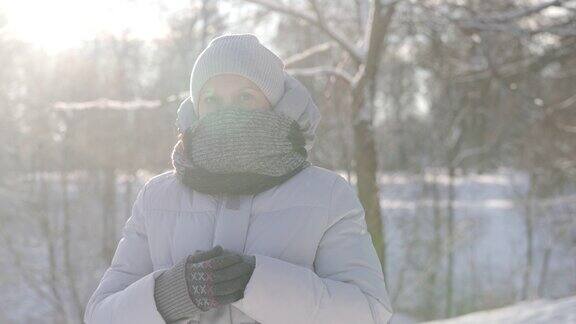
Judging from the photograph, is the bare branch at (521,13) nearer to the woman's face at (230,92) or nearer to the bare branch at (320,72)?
the bare branch at (320,72)

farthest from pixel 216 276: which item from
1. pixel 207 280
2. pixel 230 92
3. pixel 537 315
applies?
pixel 537 315

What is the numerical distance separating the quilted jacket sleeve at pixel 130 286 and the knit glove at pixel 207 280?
8 centimetres

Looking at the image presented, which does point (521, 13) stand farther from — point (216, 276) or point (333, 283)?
point (216, 276)

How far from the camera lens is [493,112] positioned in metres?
9.98

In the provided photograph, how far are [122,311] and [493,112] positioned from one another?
29.7 feet

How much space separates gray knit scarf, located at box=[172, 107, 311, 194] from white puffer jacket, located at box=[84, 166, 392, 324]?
1.7 inches

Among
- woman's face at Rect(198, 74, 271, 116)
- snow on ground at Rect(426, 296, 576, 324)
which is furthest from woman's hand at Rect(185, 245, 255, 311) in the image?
snow on ground at Rect(426, 296, 576, 324)

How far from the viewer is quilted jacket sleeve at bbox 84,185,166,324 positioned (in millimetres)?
1644

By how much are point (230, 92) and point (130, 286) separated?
56 centimetres

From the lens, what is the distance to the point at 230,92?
1.78 meters

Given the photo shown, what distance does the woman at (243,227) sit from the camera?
1.56 m

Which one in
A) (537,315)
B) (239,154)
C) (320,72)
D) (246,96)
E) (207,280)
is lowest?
(537,315)

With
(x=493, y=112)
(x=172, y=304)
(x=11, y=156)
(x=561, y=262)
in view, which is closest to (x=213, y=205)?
(x=172, y=304)

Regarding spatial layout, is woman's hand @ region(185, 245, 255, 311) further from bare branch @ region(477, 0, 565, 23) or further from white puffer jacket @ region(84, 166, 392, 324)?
bare branch @ region(477, 0, 565, 23)
